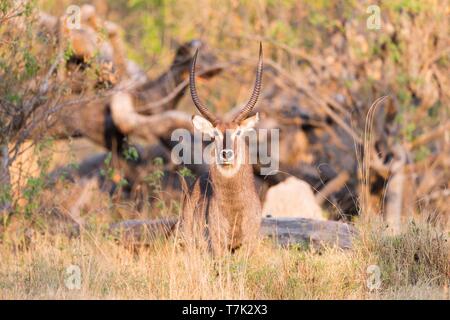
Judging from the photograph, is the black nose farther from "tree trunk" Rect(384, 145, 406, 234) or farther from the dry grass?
"tree trunk" Rect(384, 145, 406, 234)

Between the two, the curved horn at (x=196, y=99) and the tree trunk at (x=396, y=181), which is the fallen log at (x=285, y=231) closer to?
the curved horn at (x=196, y=99)

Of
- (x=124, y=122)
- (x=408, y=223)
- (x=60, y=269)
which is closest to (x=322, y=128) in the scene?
(x=124, y=122)

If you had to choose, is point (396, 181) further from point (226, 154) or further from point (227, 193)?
point (226, 154)

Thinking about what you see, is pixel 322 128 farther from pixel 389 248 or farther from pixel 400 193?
pixel 389 248

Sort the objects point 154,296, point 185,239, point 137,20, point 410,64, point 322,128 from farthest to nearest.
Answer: point 137,20 < point 322,128 < point 410,64 < point 185,239 < point 154,296

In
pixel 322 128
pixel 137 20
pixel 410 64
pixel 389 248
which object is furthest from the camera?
pixel 137 20

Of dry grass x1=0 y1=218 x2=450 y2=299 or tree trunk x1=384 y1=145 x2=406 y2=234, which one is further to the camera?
tree trunk x1=384 y1=145 x2=406 y2=234

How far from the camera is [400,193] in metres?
13.3

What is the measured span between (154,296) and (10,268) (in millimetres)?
1973

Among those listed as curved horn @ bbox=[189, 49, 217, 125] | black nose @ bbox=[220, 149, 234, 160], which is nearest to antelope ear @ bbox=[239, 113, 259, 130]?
curved horn @ bbox=[189, 49, 217, 125]

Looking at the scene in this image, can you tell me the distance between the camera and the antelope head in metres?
8.16

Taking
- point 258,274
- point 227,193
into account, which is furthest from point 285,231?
point 258,274

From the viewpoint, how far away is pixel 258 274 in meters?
7.11
